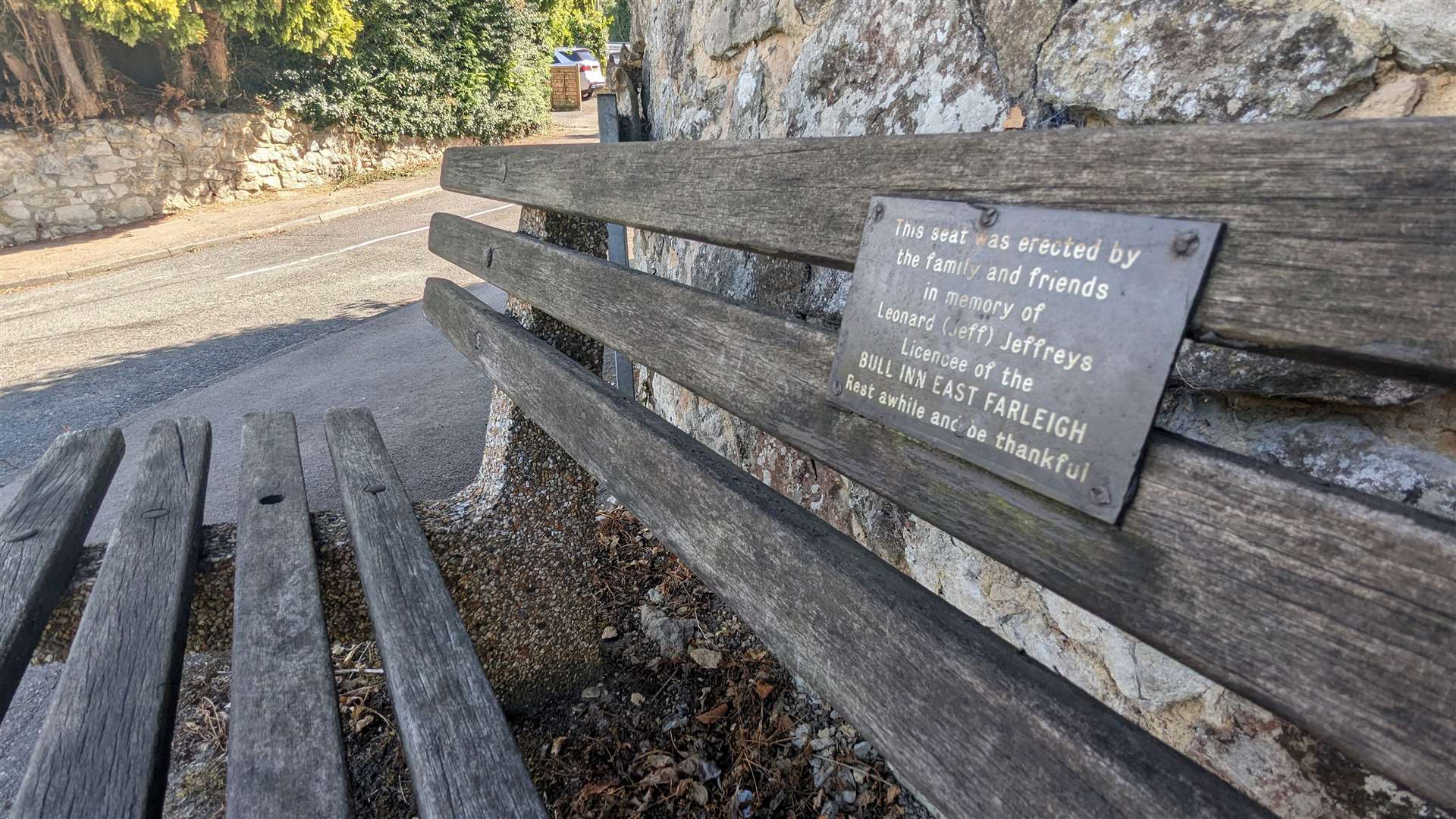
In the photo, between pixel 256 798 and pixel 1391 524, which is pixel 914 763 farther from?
pixel 256 798

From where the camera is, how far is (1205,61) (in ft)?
3.60

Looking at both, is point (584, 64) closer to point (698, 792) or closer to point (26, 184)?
point (26, 184)

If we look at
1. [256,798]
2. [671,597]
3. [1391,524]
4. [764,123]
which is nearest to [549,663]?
[671,597]

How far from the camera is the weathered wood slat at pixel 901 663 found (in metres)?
0.68

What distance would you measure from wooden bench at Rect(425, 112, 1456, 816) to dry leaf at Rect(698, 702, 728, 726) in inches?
41.6

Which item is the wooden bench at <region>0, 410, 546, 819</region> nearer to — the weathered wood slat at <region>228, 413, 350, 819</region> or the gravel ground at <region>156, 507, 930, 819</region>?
the weathered wood slat at <region>228, 413, 350, 819</region>

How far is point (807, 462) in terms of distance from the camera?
214 cm

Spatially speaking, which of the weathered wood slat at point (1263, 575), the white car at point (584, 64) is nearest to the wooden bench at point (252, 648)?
the weathered wood slat at point (1263, 575)

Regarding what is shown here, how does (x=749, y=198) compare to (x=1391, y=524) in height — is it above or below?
above

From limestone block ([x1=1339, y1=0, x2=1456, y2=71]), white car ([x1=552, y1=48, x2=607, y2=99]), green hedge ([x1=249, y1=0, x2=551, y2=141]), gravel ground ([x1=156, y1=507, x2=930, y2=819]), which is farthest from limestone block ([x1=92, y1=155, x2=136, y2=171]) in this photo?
limestone block ([x1=1339, y1=0, x2=1456, y2=71])

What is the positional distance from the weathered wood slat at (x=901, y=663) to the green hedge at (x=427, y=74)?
13.7 meters

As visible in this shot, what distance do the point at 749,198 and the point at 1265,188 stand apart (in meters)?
0.68

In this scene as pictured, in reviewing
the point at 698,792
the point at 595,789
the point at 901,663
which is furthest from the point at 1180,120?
the point at 595,789

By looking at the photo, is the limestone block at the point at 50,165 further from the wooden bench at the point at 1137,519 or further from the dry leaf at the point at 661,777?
the wooden bench at the point at 1137,519
